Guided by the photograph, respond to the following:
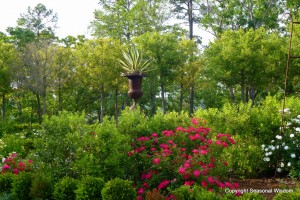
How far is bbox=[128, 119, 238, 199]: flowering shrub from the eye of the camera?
6.94 metres

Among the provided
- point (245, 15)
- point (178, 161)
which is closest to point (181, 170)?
point (178, 161)

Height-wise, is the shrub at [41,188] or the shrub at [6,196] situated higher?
the shrub at [41,188]

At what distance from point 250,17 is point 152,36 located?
8733mm

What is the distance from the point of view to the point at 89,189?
20.1 ft

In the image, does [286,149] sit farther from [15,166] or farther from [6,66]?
[6,66]

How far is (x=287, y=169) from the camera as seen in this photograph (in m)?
9.96

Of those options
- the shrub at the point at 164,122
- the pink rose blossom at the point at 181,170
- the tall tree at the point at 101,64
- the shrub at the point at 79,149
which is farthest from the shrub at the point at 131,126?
the tall tree at the point at 101,64

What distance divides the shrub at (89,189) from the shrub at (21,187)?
3.64 feet

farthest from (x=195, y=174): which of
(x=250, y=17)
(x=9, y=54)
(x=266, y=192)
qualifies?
(x=250, y=17)

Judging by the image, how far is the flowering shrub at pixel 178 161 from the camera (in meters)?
6.94

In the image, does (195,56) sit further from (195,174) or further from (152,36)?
(195,174)

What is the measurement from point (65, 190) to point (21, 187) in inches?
35.7

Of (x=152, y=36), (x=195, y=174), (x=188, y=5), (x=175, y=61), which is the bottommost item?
(x=195, y=174)

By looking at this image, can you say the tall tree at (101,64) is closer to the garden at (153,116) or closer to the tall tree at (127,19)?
the garden at (153,116)
